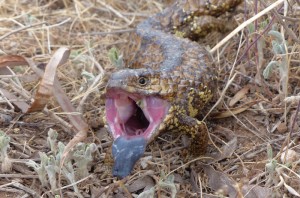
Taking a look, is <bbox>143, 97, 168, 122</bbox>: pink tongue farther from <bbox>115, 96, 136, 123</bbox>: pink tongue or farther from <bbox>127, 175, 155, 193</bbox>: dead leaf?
<bbox>127, 175, 155, 193</bbox>: dead leaf

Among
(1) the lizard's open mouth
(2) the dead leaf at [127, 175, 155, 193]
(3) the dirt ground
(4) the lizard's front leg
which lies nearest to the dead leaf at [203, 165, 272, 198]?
(3) the dirt ground

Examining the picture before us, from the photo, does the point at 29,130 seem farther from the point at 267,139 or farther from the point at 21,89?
the point at 267,139

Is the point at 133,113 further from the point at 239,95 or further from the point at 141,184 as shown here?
the point at 239,95

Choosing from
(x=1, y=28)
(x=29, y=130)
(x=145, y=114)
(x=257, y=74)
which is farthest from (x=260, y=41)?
(x=1, y=28)

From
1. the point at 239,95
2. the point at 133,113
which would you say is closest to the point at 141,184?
the point at 133,113

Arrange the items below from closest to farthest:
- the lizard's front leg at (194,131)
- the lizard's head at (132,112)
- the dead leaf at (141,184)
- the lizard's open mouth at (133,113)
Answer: the lizard's head at (132,112) < the lizard's open mouth at (133,113) < the dead leaf at (141,184) < the lizard's front leg at (194,131)

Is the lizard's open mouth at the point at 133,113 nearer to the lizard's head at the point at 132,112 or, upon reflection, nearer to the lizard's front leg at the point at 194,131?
the lizard's head at the point at 132,112

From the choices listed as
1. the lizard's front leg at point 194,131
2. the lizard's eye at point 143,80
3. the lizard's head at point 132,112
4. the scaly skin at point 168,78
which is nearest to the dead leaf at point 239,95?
the scaly skin at point 168,78
